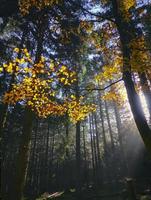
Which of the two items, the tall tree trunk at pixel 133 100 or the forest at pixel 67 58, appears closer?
the tall tree trunk at pixel 133 100

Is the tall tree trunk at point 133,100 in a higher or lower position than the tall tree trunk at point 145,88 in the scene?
lower

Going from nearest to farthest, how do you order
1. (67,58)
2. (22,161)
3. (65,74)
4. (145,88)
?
(65,74) < (22,161) < (67,58) < (145,88)

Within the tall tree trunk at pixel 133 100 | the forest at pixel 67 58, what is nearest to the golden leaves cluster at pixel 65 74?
the forest at pixel 67 58

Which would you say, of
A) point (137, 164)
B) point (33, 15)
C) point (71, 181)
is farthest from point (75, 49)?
point (71, 181)

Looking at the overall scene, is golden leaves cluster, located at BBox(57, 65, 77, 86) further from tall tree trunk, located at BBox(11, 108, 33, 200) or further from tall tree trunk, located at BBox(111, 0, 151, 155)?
tall tree trunk, located at BBox(11, 108, 33, 200)

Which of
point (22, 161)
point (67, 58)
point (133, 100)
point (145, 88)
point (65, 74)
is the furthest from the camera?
point (145, 88)

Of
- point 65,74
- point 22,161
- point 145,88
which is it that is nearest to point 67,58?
point 65,74

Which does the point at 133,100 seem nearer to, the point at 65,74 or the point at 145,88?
the point at 65,74

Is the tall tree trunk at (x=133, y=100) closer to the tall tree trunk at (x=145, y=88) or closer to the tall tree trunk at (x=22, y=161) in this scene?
the tall tree trunk at (x=22, y=161)

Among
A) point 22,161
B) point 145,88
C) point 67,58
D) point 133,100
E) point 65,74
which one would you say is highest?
point 67,58

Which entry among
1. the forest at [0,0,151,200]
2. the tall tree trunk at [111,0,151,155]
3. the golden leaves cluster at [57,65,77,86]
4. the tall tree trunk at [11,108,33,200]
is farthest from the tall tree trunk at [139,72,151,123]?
the tall tree trunk at [11,108,33,200]

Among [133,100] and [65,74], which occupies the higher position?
[65,74]

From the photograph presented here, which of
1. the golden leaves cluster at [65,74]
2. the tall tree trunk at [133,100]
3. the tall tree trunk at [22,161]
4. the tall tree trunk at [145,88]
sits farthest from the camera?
the tall tree trunk at [145,88]

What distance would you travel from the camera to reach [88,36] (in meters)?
11.2
